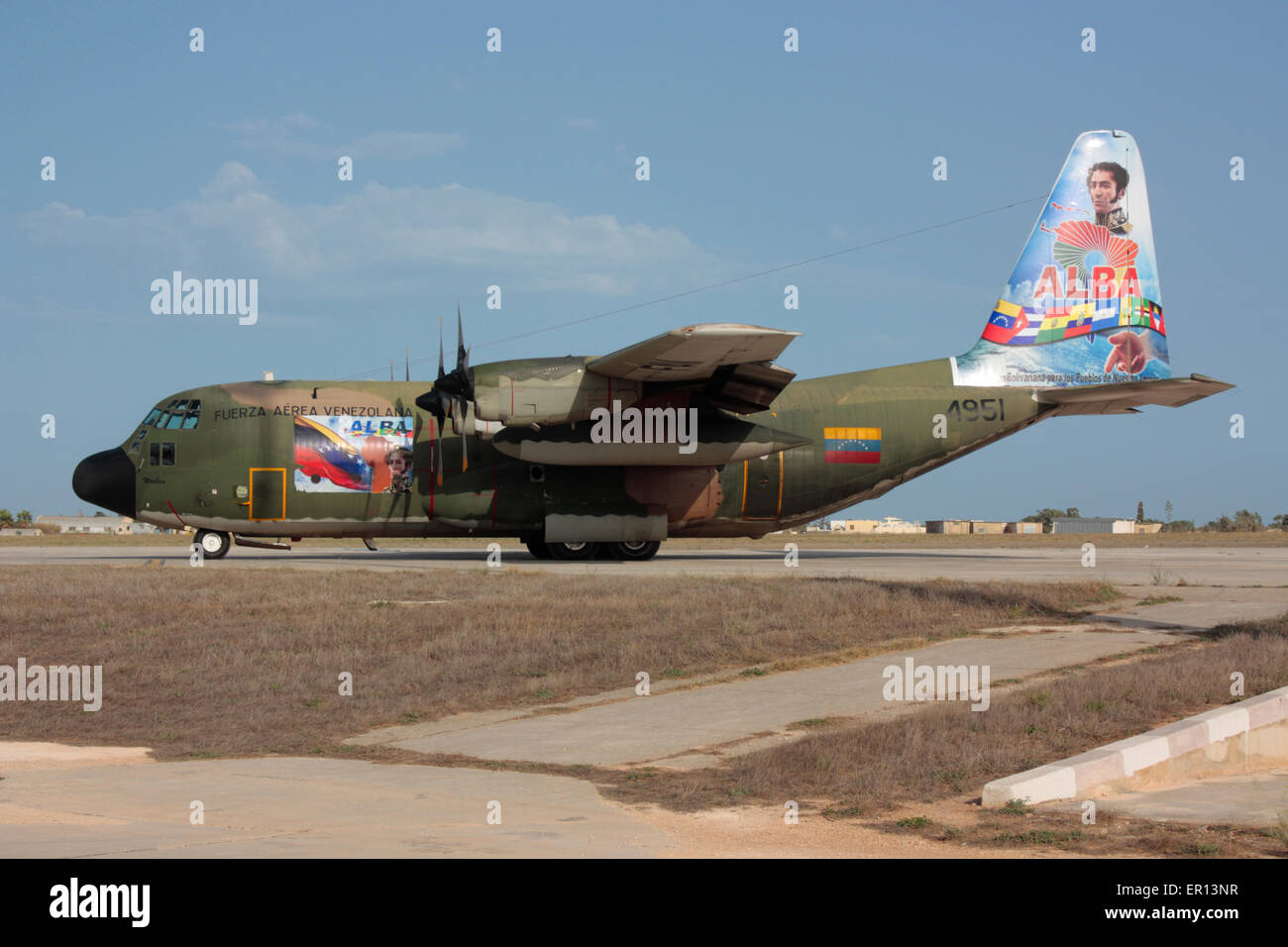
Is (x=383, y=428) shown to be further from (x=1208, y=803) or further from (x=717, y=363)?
(x=1208, y=803)

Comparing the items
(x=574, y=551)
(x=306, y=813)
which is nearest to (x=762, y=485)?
(x=574, y=551)

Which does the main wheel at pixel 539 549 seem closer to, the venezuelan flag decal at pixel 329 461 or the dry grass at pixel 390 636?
the venezuelan flag decal at pixel 329 461

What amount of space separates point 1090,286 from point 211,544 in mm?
27122

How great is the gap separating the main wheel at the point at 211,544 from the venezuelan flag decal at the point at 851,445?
16.8 metres

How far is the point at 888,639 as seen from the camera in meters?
17.3

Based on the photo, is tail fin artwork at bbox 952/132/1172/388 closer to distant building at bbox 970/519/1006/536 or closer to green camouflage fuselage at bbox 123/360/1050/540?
green camouflage fuselage at bbox 123/360/1050/540

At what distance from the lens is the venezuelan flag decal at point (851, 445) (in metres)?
32.2

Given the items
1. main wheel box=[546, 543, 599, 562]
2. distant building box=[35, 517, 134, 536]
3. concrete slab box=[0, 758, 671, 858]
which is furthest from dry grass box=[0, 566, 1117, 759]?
distant building box=[35, 517, 134, 536]

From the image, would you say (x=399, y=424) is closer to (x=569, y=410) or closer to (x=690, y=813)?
(x=569, y=410)

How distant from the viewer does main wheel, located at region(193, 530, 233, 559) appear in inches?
1201

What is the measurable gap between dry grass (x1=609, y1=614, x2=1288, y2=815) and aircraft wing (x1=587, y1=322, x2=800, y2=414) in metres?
12.6

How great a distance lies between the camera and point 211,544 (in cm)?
3055

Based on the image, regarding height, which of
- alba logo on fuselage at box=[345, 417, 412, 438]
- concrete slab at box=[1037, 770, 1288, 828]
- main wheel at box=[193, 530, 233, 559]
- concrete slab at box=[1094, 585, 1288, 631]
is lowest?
concrete slab at box=[1037, 770, 1288, 828]
